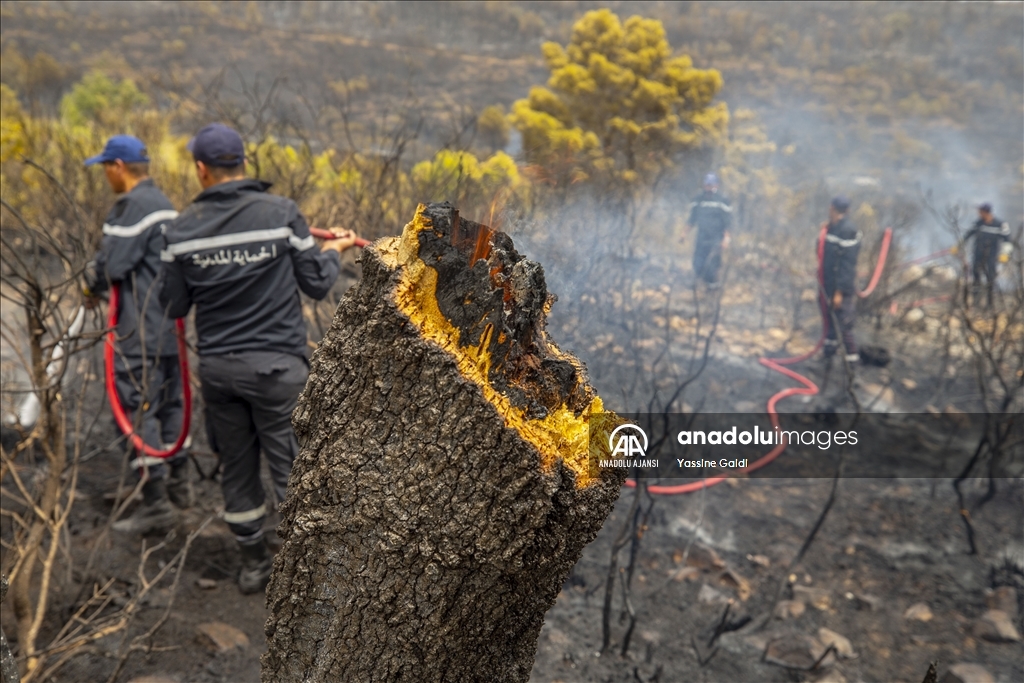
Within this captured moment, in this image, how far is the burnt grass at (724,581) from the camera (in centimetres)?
237

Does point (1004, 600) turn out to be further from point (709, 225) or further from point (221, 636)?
point (709, 225)

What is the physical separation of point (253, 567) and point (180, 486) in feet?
2.60

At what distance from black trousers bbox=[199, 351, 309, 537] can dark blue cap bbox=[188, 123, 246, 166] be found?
25.3 inches

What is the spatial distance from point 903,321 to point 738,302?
5.62 feet

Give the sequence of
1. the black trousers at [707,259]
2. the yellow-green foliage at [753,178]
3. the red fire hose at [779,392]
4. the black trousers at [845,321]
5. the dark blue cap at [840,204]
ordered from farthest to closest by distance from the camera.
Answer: the yellow-green foliage at [753,178] < the black trousers at [707,259] < the black trousers at [845,321] < the dark blue cap at [840,204] < the red fire hose at [779,392]

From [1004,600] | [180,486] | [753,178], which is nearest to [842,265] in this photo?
[1004,600]

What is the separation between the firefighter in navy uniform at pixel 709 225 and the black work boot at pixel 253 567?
17.5 feet

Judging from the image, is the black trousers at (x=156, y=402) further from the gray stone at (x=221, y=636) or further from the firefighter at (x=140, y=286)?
the gray stone at (x=221, y=636)

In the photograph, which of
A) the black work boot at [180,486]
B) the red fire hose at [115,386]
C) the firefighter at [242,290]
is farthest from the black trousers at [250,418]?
the black work boot at [180,486]

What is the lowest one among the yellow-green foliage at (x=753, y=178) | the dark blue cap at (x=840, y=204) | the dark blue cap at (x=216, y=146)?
the yellow-green foliage at (x=753, y=178)

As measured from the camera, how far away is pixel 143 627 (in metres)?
2.31

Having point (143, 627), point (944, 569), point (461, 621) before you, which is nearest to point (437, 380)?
point (461, 621)

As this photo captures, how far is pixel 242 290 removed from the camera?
88.6 inches

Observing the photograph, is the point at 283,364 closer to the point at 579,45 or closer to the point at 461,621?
the point at 461,621
